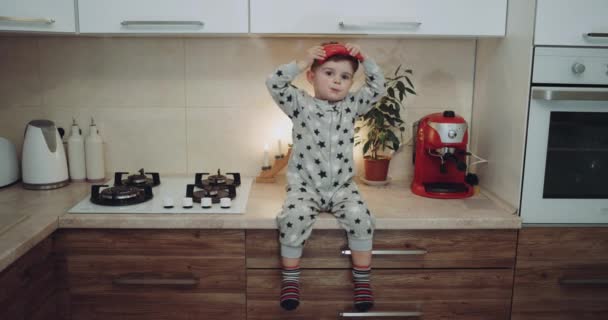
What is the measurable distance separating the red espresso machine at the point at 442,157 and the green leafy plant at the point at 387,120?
4.0 inches

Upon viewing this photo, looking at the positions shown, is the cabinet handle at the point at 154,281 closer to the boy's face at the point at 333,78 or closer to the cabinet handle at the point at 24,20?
the boy's face at the point at 333,78

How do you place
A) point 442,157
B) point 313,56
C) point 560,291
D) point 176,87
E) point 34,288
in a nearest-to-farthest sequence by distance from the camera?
point 34,288 → point 313,56 → point 560,291 → point 442,157 → point 176,87

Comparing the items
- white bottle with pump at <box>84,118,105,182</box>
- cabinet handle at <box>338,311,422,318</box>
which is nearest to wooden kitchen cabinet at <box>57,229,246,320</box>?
cabinet handle at <box>338,311,422,318</box>

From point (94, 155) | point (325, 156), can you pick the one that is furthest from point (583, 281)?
point (94, 155)

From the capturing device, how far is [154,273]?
5.35 ft

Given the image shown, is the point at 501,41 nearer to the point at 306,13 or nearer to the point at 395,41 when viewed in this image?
the point at 395,41

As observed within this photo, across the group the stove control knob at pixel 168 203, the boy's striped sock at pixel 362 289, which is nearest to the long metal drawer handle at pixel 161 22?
the stove control knob at pixel 168 203

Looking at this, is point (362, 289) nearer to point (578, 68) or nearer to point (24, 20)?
point (578, 68)

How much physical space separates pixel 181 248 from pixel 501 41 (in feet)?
4.24

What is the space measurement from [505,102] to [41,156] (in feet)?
5.45

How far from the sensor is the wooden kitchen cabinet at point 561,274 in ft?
5.42

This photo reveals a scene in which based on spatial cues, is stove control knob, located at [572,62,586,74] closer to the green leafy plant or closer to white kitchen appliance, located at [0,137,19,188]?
the green leafy plant

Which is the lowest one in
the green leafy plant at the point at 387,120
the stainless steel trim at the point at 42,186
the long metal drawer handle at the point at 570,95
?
the stainless steel trim at the point at 42,186

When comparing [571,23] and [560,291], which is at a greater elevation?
[571,23]
